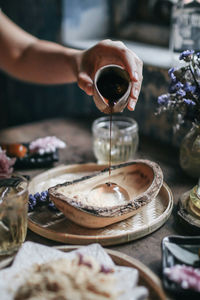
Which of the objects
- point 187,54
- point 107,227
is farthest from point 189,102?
point 107,227

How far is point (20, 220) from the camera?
82 centimetres

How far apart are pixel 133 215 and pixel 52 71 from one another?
2.46 feet

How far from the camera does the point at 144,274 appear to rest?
74 cm

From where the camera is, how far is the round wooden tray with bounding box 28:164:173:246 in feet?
2.85

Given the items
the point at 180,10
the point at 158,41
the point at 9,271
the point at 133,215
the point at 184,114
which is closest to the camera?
the point at 9,271

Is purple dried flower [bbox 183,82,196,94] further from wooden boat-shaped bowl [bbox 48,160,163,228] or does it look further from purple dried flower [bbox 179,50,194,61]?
wooden boat-shaped bowl [bbox 48,160,163,228]

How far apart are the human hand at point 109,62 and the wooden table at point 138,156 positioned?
339 millimetres

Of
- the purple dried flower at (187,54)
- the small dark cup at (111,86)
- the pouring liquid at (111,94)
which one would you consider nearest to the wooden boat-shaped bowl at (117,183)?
the pouring liquid at (111,94)

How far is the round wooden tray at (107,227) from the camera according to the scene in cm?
87

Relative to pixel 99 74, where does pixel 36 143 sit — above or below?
below

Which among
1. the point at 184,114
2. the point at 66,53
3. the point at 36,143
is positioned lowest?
the point at 36,143

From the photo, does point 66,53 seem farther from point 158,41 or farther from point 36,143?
point 158,41

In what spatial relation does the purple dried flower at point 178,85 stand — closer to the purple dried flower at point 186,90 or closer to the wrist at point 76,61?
the purple dried flower at point 186,90

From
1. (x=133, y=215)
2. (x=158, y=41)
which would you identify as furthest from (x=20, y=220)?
(x=158, y=41)
